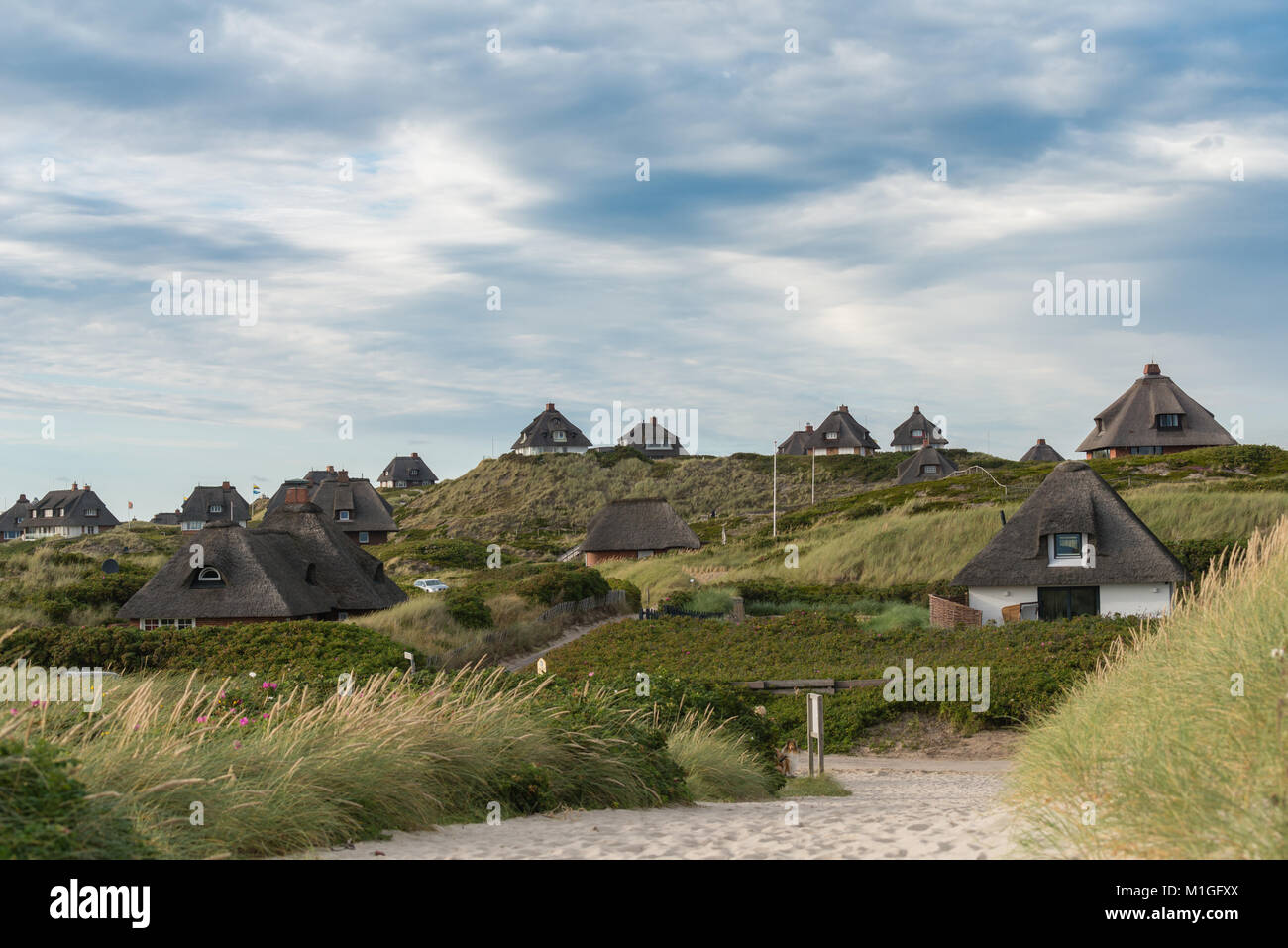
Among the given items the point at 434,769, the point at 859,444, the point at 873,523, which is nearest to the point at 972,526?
the point at 873,523

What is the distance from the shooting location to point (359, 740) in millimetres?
8484

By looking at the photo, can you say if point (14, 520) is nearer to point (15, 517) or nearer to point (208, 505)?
point (15, 517)

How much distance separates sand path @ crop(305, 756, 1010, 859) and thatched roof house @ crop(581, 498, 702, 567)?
164 feet

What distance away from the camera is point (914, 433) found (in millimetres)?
122000

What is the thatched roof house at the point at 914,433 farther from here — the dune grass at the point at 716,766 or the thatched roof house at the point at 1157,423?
the dune grass at the point at 716,766

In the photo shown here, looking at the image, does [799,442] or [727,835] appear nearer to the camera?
[727,835]

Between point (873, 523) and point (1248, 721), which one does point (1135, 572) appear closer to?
point (873, 523)

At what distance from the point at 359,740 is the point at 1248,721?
20.2 feet

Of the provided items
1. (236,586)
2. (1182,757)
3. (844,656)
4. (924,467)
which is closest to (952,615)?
(844,656)

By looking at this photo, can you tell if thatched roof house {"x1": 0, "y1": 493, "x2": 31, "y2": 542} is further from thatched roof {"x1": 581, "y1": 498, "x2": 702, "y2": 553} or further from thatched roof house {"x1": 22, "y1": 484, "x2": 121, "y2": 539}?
thatched roof {"x1": 581, "y1": 498, "x2": 702, "y2": 553}

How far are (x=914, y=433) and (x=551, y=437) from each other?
133 ft
